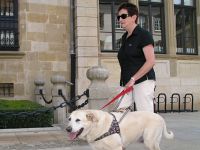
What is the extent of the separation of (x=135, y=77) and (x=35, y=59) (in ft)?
38.5

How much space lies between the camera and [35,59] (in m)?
17.0

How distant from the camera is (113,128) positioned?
17.0 ft

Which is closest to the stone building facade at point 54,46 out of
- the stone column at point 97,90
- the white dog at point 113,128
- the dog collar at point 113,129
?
the stone column at point 97,90

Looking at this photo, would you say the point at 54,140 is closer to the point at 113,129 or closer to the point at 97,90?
the point at 97,90

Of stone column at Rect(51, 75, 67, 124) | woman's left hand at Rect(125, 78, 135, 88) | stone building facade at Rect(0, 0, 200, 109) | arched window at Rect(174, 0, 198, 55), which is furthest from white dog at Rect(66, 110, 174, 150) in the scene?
arched window at Rect(174, 0, 198, 55)

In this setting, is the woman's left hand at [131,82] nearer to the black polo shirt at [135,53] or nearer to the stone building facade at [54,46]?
the black polo shirt at [135,53]

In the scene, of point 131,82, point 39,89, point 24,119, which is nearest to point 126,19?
point 131,82

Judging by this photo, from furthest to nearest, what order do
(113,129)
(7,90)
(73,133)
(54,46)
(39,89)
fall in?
(54,46), (7,90), (39,89), (113,129), (73,133)

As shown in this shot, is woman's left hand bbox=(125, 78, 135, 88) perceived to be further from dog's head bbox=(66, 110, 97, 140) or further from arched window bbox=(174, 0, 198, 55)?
arched window bbox=(174, 0, 198, 55)

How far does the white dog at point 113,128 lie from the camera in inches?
196

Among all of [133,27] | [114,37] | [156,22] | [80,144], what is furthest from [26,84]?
[133,27]

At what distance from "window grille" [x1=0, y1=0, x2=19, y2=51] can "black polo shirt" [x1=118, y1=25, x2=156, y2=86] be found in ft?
37.1

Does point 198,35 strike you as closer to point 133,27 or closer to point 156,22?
point 156,22

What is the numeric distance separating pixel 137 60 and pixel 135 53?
0.10 metres
